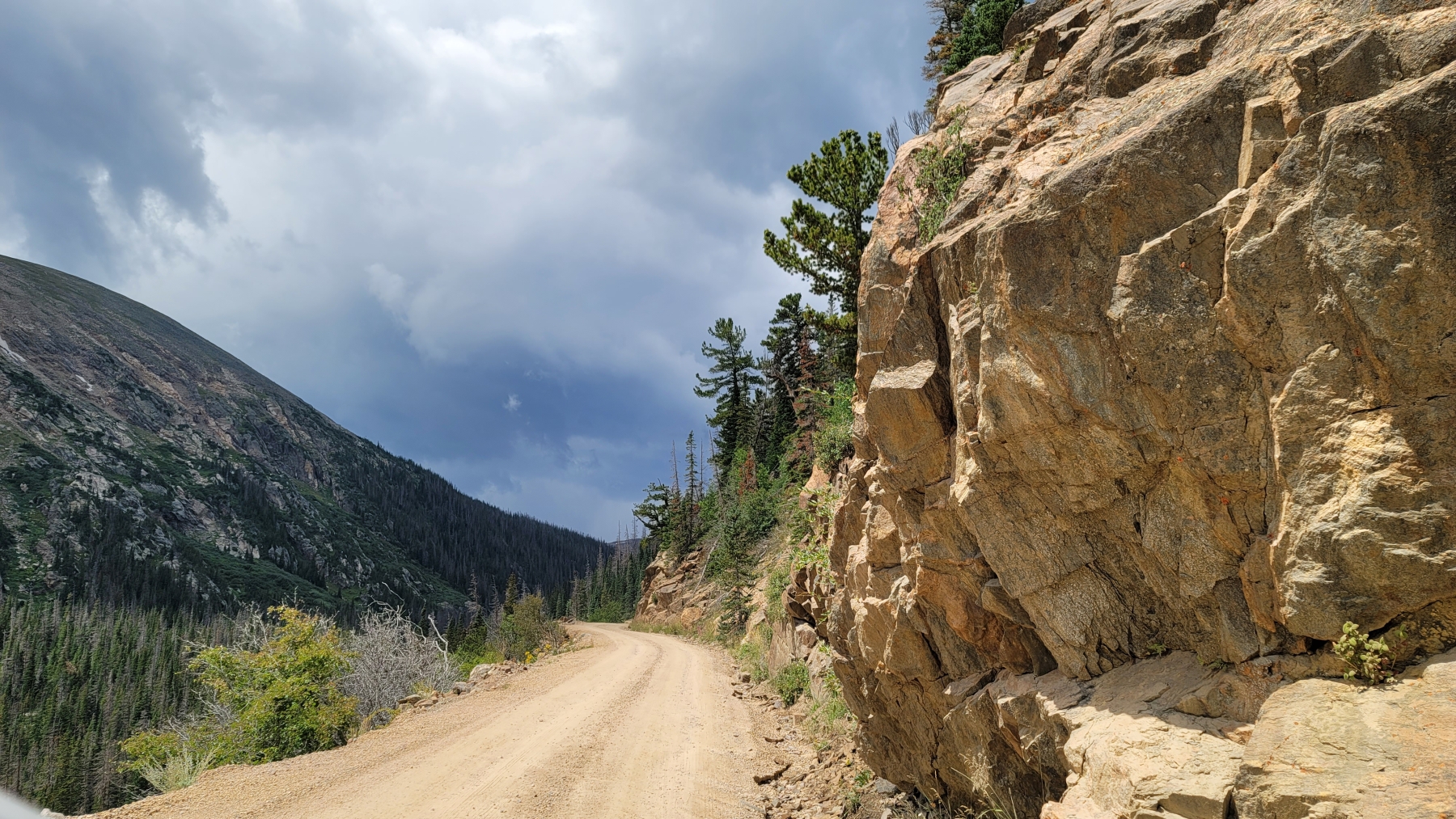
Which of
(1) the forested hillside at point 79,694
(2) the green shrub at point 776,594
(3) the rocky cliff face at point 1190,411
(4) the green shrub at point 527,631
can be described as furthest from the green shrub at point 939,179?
→ (1) the forested hillside at point 79,694

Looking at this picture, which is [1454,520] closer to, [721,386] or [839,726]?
[839,726]

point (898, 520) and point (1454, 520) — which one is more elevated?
point (898, 520)

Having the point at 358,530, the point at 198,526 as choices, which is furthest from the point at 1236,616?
the point at 358,530

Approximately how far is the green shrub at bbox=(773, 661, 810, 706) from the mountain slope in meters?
105

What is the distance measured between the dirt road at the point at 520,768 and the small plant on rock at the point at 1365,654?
24.8 ft

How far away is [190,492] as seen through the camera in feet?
387

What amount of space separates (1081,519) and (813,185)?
11.7 meters

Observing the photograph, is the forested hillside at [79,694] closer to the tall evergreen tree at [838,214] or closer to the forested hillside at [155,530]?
the forested hillside at [155,530]

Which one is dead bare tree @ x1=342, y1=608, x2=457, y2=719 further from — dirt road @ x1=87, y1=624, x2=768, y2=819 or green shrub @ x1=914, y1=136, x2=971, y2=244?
green shrub @ x1=914, y1=136, x2=971, y2=244

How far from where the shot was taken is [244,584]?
102 metres

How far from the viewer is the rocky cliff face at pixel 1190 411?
3.33 meters

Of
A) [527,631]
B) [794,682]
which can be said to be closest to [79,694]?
[527,631]

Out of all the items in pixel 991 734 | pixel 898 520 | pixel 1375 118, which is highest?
pixel 1375 118

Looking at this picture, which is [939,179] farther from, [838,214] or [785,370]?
[785,370]
